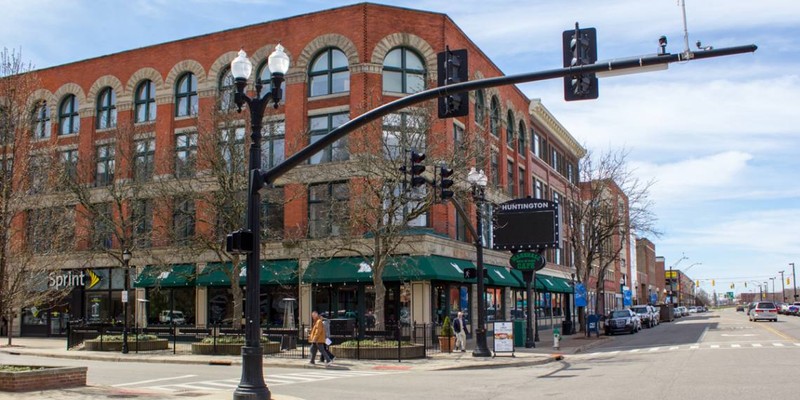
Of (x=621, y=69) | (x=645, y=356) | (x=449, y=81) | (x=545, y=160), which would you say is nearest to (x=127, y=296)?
(x=645, y=356)

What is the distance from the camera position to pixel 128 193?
41219mm

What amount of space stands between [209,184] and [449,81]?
27628 millimetres

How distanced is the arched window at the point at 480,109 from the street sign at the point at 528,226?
20.2ft

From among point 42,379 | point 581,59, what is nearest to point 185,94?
point 42,379

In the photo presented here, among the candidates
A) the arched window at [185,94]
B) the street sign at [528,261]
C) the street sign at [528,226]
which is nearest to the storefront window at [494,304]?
the street sign at [528,226]

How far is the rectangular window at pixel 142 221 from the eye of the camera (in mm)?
37781

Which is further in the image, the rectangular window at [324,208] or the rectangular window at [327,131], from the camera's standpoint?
the rectangular window at [327,131]

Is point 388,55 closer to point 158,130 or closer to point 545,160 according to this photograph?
point 158,130

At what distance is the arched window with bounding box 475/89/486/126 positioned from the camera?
4312 centimetres

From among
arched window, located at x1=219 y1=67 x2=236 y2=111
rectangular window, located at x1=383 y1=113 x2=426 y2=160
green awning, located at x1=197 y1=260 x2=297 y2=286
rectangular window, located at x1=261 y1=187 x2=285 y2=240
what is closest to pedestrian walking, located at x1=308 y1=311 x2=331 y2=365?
rectangular window, located at x1=383 y1=113 x2=426 y2=160

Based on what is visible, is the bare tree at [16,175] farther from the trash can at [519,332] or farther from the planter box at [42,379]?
the trash can at [519,332]

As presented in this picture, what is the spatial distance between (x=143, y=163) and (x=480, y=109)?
18.6 m

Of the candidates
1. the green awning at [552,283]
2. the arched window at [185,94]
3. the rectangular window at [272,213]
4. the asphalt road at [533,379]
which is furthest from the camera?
the green awning at [552,283]

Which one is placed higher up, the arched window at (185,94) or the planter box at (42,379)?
the arched window at (185,94)
